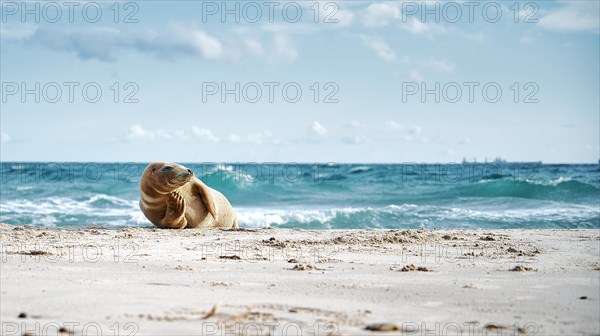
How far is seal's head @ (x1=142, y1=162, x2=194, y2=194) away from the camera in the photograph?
34.2 feet

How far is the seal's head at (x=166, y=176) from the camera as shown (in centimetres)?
1044

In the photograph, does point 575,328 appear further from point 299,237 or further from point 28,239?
point 28,239

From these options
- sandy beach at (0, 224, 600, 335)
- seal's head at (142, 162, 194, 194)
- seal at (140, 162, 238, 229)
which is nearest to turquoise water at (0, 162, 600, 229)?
seal at (140, 162, 238, 229)

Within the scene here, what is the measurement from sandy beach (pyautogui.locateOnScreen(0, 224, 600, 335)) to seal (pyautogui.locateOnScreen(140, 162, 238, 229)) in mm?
1935

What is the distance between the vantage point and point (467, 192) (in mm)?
24781

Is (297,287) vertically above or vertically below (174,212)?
below

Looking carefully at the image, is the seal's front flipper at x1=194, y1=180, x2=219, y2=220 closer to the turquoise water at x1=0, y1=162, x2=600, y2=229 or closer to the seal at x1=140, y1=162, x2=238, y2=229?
the seal at x1=140, y1=162, x2=238, y2=229

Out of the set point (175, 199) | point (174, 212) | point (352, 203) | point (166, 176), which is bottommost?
point (352, 203)

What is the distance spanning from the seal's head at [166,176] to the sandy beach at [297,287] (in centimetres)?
182

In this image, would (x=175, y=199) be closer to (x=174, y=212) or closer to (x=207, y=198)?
(x=174, y=212)

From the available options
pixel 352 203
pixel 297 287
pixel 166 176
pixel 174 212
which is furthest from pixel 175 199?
pixel 352 203

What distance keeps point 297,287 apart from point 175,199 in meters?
5.73

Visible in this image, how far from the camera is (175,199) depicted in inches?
426

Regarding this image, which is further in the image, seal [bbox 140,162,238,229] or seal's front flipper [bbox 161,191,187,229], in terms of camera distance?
seal's front flipper [bbox 161,191,187,229]
